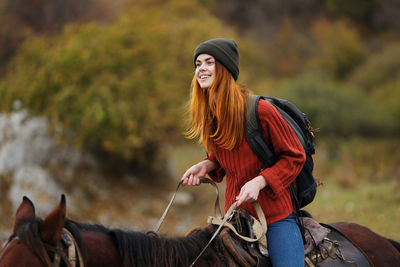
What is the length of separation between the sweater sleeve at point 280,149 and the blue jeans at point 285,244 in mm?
220

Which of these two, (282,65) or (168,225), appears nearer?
(168,225)

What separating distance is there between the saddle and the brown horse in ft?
0.22

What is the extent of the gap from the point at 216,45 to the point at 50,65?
10178 mm

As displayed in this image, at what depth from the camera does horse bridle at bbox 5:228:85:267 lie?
200 centimetres

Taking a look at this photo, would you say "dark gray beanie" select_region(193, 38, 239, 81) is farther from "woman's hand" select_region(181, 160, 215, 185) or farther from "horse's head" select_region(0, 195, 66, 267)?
"horse's head" select_region(0, 195, 66, 267)

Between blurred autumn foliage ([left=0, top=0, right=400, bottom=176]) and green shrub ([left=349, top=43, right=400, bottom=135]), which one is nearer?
blurred autumn foliage ([left=0, top=0, right=400, bottom=176])

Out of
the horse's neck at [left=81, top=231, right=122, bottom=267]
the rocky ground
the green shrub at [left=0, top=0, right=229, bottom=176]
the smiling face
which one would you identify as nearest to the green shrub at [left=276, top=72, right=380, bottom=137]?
the green shrub at [left=0, top=0, right=229, bottom=176]

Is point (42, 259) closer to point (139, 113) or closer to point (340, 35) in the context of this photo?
point (139, 113)

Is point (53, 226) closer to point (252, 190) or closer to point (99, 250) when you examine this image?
point (99, 250)

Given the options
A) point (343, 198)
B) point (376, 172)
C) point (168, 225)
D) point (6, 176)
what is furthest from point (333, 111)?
point (6, 176)

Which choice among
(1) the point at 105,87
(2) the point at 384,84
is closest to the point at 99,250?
(1) the point at 105,87

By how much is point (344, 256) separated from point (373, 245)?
0.34 metres

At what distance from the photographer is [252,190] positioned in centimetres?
251

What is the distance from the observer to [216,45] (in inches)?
104
